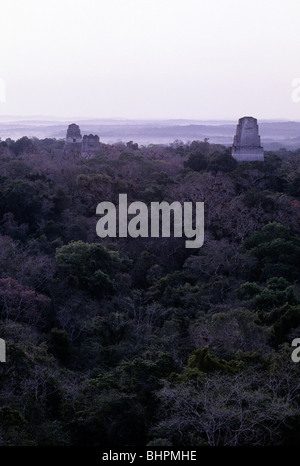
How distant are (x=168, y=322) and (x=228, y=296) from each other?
321cm

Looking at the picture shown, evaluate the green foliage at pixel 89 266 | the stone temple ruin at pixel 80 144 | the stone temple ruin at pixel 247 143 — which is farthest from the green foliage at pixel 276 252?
the stone temple ruin at pixel 80 144

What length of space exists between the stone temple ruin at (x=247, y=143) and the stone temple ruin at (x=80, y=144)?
12231mm

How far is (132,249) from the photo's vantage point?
877 inches

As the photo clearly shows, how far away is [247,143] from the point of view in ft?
113

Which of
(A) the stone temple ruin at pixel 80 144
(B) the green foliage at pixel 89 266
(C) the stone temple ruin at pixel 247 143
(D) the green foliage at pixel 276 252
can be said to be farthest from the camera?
(A) the stone temple ruin at pixel 80 144

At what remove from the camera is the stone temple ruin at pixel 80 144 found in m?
42.9

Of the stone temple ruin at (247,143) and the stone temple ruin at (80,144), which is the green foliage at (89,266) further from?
the stone temple ruin at (80,144)

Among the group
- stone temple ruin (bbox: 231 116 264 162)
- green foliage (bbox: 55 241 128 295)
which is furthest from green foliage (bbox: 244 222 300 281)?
stone temple ruin (bbox: 231 116 264 162)

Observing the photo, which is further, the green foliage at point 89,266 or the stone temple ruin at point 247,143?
the stone temple ruin at point 247,143

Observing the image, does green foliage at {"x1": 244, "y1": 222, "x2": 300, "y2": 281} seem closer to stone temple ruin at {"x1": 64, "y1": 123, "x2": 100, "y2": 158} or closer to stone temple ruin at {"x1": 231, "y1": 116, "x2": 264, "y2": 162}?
stone temple ruin at {"x1": 231, "y1": 116, "x2": 264, "y2": 162}

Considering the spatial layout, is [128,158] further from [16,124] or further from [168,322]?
[16,124]

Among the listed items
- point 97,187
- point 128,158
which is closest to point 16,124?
point 128,158

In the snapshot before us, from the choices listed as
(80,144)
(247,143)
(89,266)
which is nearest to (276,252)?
(89,266)

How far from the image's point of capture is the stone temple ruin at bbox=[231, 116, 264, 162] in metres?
34.1
